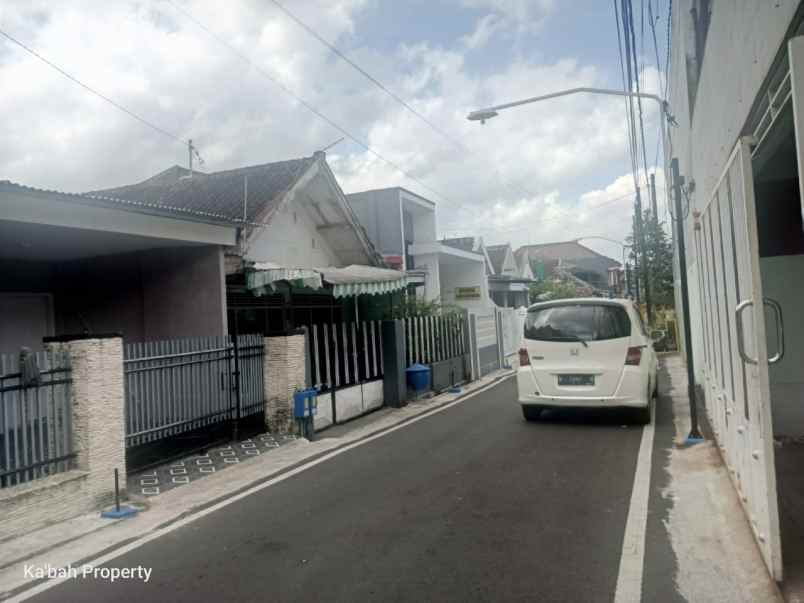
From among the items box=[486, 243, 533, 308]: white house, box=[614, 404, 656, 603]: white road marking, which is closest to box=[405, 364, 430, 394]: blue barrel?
box=[614, 404, 656, 603]: white road marking

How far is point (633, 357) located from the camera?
9.20 meters

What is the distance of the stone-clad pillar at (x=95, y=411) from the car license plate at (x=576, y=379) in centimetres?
594

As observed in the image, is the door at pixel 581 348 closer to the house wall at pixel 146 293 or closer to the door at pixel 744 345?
the door at pixel 744 345

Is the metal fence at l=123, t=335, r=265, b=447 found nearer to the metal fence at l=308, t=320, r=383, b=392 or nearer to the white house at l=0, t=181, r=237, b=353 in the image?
the metal fence at l=308, t=320, r=383, b=392

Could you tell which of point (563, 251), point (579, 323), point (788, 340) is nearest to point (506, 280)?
point (579, 323)

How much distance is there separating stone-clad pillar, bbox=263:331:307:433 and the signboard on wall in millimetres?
21825

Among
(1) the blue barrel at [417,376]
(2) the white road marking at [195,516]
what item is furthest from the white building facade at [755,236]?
(1) the blue barrel at [417,376]

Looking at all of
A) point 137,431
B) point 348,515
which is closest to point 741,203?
point 348,515

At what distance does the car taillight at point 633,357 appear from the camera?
9.18 metres

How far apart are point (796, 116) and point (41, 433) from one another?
6.57 meters

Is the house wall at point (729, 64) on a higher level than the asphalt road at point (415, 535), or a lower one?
higher

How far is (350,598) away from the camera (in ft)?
13.3

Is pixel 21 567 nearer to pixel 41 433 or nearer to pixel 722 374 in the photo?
pixel 41 433

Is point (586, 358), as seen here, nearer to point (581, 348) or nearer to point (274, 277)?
point (581, 348)
